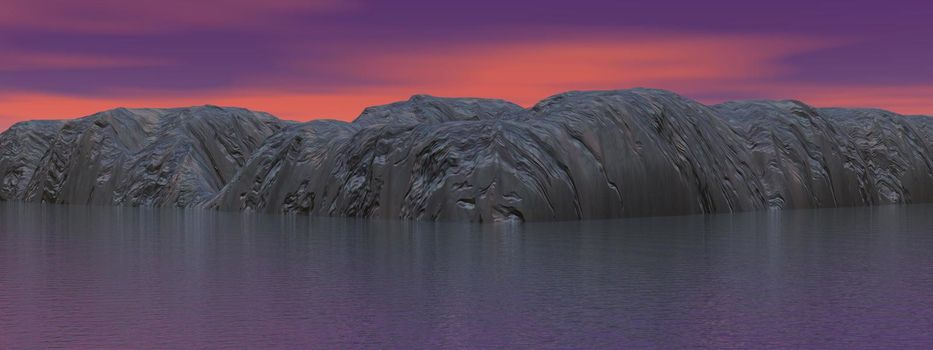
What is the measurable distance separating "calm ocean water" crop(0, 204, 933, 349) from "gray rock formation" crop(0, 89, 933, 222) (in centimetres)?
1676

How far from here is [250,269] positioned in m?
23.0

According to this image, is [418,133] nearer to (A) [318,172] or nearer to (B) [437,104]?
(A) [318,172]

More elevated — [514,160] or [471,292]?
[514,160]

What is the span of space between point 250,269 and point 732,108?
191ft

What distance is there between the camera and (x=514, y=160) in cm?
4894

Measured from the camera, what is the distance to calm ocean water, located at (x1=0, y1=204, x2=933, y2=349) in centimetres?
1415

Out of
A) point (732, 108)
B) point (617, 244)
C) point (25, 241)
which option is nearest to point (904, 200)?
point (732, 108)

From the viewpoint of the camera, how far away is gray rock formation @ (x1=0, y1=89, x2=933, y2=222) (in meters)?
50.1

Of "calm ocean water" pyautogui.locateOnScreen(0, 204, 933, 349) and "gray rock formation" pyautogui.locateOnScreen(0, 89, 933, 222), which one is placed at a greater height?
"gray rock formation" pyautogui.locateOnScreen(0, 89, 933, 222)

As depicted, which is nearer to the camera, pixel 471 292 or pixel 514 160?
pixel 471 292

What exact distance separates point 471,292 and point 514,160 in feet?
100

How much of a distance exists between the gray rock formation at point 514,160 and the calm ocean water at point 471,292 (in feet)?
55.0

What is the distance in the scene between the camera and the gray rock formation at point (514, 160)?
164 feet

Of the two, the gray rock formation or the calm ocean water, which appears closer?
the calm ocean water
